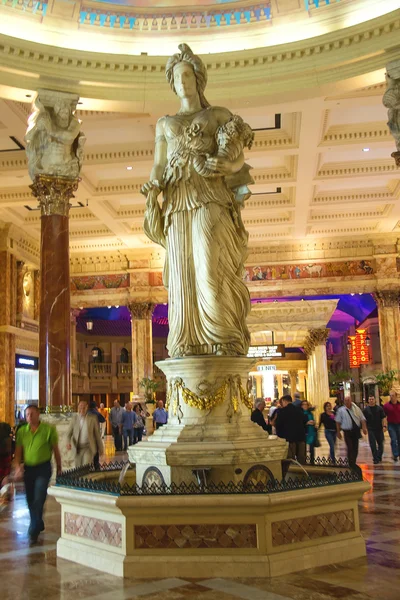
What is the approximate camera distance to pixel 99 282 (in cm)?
2270

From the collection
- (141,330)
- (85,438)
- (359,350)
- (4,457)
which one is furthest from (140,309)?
(4,457)

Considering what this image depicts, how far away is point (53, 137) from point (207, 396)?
6.95 meters

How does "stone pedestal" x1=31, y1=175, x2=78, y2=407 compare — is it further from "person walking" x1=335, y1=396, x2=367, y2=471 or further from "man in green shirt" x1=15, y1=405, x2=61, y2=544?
"man in green shirt" x1=15, y1=405, x2=61, y2=544

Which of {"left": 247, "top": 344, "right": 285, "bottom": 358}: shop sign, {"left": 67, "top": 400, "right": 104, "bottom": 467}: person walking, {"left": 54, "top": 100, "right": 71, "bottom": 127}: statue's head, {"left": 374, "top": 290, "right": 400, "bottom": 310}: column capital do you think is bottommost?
{"left": 67, "top": 400, "right": 104, "bottom": 467}: person walking

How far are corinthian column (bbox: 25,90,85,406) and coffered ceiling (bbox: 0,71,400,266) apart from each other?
1.66 metres

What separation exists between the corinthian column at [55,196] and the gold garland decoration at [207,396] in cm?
547

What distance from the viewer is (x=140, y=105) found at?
36.2 feet

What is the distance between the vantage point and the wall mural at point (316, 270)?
2147cm

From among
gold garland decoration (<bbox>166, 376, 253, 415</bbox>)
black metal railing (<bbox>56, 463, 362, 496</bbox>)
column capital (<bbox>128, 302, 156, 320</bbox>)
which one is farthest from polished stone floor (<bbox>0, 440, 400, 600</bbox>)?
column capital (<bbox>128, 302, 156, 320</bbox>)

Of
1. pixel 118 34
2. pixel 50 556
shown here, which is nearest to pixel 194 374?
pixel 50 556

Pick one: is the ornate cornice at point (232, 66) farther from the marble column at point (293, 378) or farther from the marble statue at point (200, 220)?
the marble column at point (293, 378)

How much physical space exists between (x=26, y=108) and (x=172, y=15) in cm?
316

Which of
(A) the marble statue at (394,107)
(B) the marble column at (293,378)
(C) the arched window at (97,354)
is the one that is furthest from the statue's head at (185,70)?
(B) the marble column at (293,378)

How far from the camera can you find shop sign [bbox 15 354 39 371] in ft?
60.6
